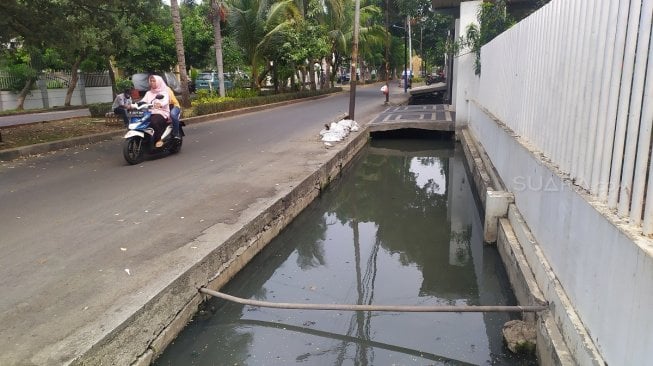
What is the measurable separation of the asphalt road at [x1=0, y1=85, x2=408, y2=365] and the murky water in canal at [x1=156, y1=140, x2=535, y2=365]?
631 mm

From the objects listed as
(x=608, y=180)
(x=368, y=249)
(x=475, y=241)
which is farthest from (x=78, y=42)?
(x=608, y=180)

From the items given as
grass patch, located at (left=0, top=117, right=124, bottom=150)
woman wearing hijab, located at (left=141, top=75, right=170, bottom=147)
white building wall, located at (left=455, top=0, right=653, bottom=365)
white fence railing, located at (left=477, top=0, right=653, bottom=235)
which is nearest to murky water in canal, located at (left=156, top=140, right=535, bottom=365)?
white building wall, located at (left=455, top=0, right=653, bottom=365)

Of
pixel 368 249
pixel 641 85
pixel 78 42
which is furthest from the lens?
pixel 78 42

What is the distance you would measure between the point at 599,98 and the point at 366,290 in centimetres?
302

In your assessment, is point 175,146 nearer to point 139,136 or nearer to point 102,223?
point 139,136

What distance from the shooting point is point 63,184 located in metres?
7.47

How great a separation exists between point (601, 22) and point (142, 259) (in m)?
3.97

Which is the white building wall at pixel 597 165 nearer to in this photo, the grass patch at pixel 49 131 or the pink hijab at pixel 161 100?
the pink hijab at pixel 161 100

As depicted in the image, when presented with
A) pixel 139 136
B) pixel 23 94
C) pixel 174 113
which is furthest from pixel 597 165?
pixel 23 94

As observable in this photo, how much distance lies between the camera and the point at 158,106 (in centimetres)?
930

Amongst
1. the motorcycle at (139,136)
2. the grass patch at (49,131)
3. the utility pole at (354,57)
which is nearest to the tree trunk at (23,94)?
the grass patch at (49,131)

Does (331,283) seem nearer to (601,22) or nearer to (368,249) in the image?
(368,249)

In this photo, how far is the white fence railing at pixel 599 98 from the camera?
8.45ft

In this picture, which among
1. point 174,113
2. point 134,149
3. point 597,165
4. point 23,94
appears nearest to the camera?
point 597,165
